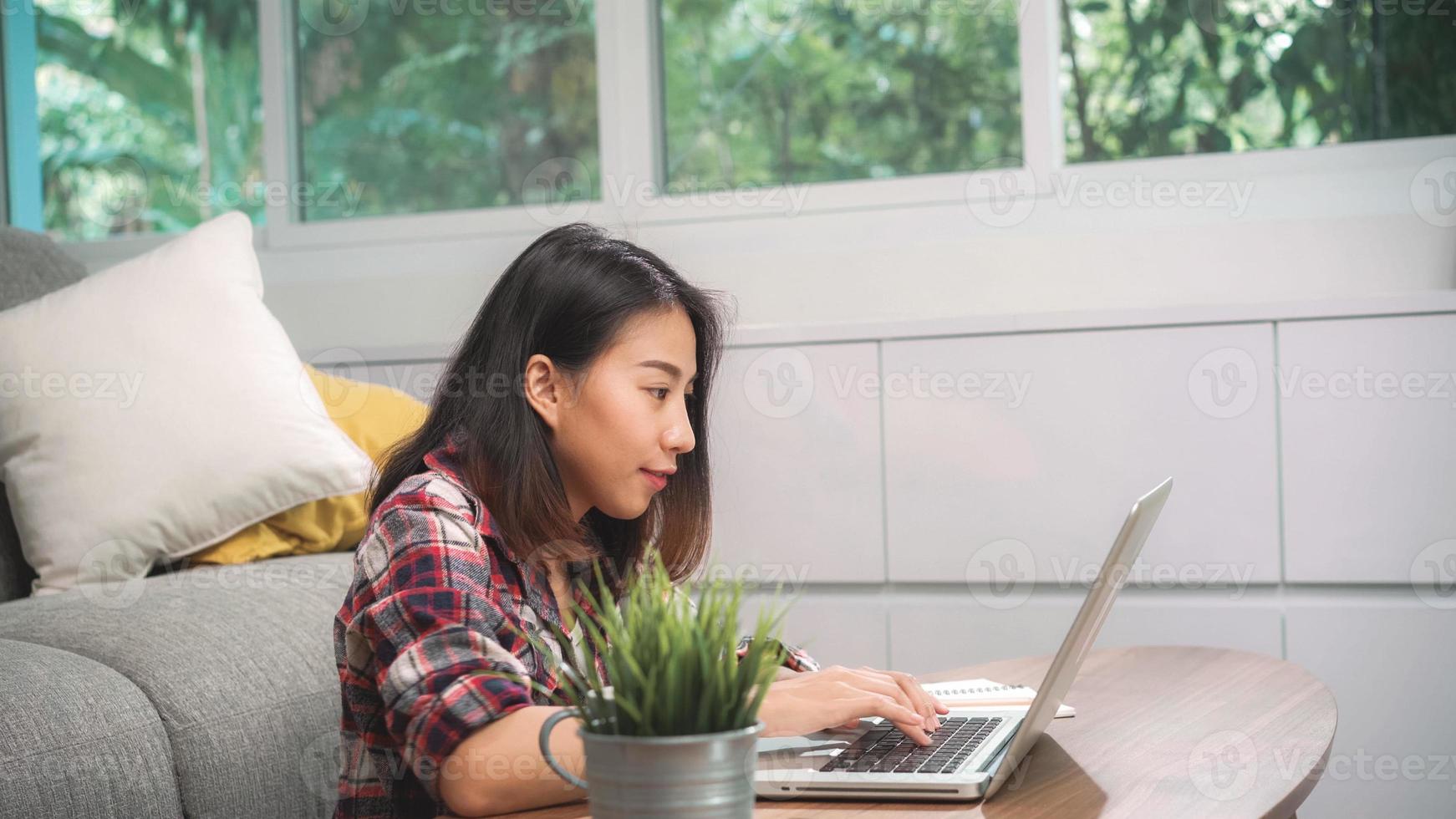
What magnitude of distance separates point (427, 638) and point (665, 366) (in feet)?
1.28

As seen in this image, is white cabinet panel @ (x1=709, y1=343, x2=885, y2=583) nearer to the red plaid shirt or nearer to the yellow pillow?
the yellow pillow

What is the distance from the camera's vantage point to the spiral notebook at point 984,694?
1157mm

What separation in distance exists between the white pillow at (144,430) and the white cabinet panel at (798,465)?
63 centimetres

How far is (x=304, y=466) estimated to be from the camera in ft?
6.12

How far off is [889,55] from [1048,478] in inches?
40.4

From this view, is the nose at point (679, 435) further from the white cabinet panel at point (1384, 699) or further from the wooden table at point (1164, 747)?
the white cabinet panel at point (1384, 699)

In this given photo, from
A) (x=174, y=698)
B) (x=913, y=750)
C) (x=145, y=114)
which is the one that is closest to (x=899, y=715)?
(x=913, y=750)

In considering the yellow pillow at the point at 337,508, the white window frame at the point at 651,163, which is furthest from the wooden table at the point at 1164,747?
the white window frame at the point at 651,163

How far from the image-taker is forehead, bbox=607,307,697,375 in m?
1.20

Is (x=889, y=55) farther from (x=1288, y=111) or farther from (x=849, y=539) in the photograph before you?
(x=849, y=539)

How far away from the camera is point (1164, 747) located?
1006 mm

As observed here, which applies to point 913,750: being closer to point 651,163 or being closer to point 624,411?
point 624,411

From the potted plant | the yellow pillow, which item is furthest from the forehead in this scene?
the yellow pillow

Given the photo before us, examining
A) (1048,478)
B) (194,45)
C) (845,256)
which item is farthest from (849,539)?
(194,45)
